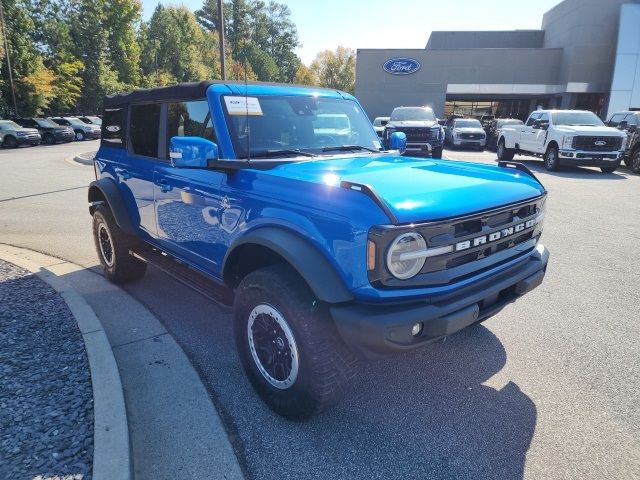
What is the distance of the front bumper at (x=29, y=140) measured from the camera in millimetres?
26312

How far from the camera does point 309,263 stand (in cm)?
242

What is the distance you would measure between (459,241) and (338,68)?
80684mm

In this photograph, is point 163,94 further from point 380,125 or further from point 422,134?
point 380,125

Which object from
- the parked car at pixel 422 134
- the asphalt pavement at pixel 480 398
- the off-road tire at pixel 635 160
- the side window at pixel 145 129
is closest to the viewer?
the asphalt pavement at pixel 480 398

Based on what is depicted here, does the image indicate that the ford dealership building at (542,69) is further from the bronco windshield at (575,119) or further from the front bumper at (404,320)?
the front bumper at (404,320)

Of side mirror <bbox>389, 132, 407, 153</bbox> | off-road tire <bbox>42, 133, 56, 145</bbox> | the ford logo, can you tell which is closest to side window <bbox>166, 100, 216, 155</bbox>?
side mirror <bbox>389, 132, 407, 153</bbox>

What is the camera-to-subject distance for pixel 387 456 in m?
2.51

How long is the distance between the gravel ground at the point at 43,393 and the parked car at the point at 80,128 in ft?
108

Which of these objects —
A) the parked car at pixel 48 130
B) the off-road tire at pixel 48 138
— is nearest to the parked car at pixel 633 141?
the parked car at pixel 48 130

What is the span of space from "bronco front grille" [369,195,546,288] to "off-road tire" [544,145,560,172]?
1290 cm

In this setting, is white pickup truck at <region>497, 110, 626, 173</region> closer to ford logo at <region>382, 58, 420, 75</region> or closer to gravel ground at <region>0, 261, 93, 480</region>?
gravel ground at <region>0, 261, 93, 480</region>

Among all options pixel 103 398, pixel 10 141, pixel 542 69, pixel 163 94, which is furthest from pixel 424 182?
pixel 542 69

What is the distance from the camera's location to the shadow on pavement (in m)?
2.44

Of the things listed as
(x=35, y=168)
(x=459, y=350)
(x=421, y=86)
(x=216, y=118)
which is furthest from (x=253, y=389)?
(x=421, y=86)
